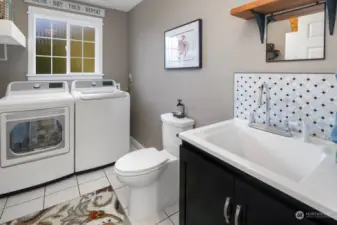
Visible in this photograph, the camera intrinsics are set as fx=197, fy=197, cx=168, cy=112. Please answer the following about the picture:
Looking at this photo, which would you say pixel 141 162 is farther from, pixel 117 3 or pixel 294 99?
pixel 117 3

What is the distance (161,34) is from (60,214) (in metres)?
2.17

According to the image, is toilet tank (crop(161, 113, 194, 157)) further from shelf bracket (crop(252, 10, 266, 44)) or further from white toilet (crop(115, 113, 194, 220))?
shelf bracket (crop(252, 10, 266, 44))

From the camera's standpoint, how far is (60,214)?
5.66 feet

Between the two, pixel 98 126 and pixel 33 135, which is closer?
pixel 33 135

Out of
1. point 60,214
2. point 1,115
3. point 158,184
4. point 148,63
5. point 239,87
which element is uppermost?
point 148,63

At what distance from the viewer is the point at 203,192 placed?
1.08 meters

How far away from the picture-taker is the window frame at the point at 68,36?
8.44 ft

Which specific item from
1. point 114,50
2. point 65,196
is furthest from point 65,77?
point 65,196

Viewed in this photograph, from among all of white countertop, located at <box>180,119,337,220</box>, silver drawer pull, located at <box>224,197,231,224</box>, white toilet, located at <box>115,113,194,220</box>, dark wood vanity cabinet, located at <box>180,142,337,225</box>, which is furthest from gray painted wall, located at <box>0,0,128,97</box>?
silver drawer pull, located at <box>224,197,231,224</box>

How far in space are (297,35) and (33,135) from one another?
8.52ft

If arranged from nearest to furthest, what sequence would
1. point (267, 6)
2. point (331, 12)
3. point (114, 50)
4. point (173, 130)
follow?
point (331, 12) < point (267, 6) < point (173, 130) < point (114, 50)

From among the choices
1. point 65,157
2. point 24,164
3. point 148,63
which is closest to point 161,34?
point 148,63

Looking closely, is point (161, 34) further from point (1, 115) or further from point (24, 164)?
point (24, 164)

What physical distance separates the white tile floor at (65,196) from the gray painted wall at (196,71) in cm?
81
